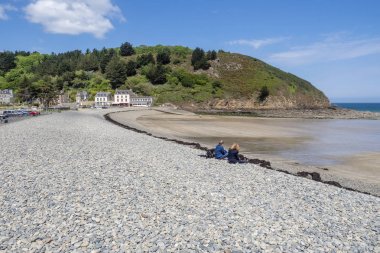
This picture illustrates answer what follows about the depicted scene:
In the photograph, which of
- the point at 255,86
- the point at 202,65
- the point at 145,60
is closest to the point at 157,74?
the point at 145,60

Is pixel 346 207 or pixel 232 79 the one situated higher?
pixel 232 79

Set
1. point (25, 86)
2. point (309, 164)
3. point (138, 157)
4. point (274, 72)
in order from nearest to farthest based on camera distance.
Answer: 1. point (138, 157)
2. point (309, 164)
3. point (25, 86)
4. point (274, 72)

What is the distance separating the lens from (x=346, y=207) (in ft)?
41.2

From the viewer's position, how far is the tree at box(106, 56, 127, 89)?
15962 cm

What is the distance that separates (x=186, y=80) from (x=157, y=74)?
12593mm

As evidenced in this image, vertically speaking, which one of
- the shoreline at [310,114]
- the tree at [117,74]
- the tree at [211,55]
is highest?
the tree at [211,55]

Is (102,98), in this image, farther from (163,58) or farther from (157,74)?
(163,58)

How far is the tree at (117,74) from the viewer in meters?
160

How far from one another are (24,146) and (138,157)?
326 inches

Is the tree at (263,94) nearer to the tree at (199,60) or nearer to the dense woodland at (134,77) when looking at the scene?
the dense woodland at (134,77)

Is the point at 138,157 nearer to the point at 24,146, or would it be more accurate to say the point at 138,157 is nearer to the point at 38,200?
the point at 24,146

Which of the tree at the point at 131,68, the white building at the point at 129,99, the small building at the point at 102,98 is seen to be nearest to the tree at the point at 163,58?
the tree at the point at 131,68

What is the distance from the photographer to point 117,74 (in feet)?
522

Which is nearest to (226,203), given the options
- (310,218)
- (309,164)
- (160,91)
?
(310,218)
